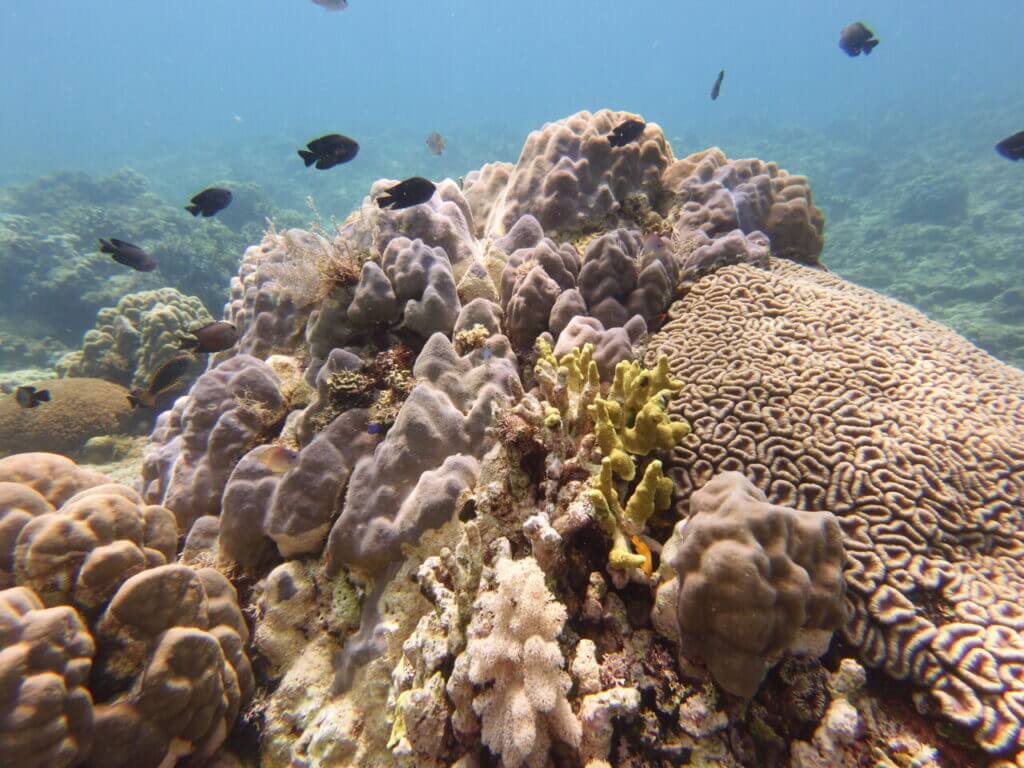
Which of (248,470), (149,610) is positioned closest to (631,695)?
(149,610)

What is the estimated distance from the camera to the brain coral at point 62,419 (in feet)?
26.0

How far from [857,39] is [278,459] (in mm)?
11162

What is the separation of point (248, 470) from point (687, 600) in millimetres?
3052

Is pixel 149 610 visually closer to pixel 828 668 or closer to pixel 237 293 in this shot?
pixel 828 668

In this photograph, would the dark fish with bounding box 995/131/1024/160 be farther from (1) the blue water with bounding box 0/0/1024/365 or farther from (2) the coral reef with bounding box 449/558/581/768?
(1) the blue water with bounding box 0/0/1024/365

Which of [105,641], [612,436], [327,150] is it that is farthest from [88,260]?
[612,436]

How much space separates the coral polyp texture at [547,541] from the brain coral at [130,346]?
6538mm

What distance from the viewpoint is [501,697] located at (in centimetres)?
200

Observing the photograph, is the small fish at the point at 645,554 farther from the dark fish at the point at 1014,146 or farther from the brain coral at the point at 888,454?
the dark fish at the point at 1014,146

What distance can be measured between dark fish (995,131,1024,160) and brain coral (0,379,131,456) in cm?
1376

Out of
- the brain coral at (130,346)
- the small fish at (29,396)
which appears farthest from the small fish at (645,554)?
the brain coral at (130,346)

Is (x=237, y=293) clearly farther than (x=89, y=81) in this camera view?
No

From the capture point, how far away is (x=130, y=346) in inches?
397

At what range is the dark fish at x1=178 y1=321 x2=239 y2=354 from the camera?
464cm
